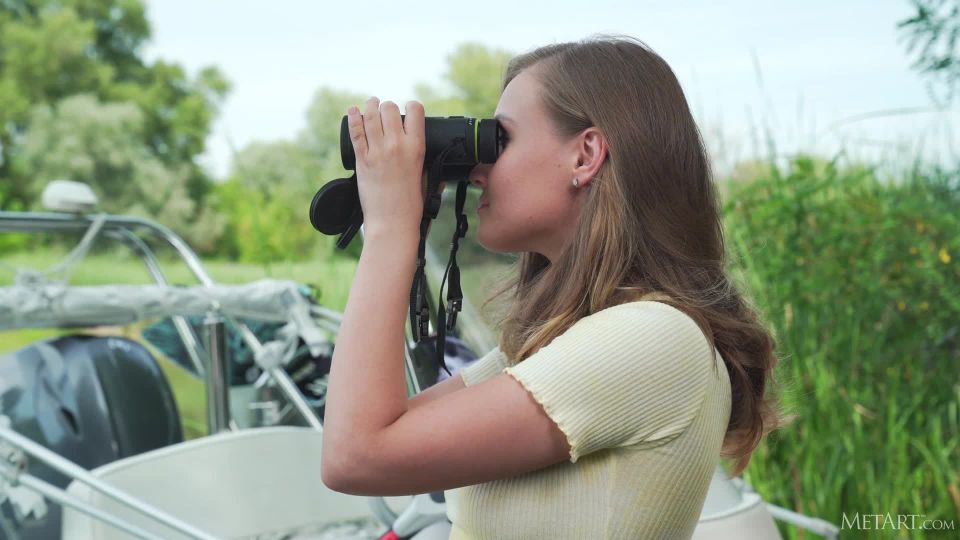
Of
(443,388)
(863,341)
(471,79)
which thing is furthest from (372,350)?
(471,79)

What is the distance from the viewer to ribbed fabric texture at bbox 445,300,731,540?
953 millimetres

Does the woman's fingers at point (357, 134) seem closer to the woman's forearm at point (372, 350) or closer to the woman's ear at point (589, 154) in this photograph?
the woman's forearm at point (372, 350)

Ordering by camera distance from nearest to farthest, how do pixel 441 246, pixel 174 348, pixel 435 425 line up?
pixel 435 425
pixel 441 246
pixel 174 348

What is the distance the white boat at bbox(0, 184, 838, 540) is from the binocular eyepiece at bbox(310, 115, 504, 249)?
2.22 ft

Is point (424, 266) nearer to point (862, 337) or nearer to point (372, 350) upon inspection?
point (372, 350)

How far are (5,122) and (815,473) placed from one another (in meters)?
11.9

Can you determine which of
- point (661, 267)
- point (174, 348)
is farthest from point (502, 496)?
point (174, 348)

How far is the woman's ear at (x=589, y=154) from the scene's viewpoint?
1.10 m

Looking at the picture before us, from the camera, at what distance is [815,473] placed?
3.04 metres

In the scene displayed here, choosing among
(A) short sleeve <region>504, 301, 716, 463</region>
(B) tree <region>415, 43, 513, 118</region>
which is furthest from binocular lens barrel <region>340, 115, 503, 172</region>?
→ (B) tree <region>415, 43, 513, 118</region>

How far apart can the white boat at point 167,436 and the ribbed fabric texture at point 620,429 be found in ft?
2.09

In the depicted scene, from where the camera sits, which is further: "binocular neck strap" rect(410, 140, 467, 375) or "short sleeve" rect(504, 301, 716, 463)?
"binocular neck strap" rect(410, 140, 467, 375)

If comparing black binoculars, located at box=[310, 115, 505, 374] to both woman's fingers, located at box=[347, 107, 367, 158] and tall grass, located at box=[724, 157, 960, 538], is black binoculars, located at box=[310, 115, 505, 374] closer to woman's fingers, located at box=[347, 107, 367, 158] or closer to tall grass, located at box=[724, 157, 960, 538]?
woman's fingers, located at box=[347, 107, 367, 158]

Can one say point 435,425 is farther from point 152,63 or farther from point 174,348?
point 152,63
